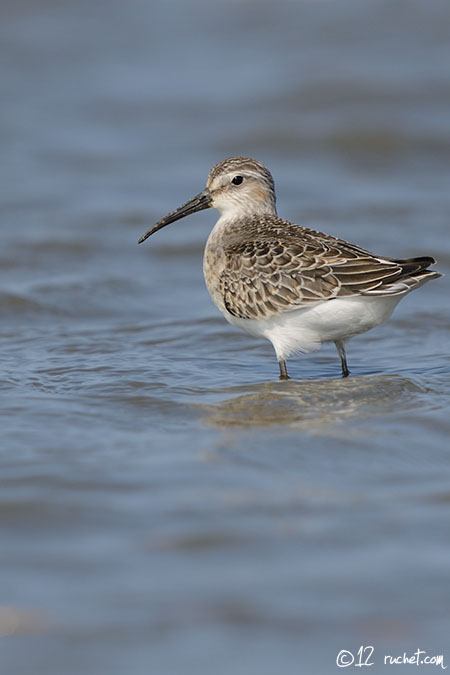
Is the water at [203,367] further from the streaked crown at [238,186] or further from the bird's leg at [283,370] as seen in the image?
the streaked crown at [238,186]

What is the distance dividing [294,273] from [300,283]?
0.11 metres

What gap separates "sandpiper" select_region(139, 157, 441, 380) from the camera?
295 inches

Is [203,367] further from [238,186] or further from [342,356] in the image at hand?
[238,186]

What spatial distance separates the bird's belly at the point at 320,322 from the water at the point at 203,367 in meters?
0.36

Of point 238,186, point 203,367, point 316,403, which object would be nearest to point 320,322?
point 316,403

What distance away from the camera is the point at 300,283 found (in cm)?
764

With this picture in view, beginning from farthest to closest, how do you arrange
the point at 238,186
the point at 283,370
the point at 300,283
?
the point at 238,186, the point at 283,370, the point at 300,283

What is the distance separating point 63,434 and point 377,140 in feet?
31.7

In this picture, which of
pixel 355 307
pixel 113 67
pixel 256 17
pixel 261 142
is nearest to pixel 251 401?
pixel 355 307

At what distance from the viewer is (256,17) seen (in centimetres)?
1803

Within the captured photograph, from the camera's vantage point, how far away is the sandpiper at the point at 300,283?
7492mm

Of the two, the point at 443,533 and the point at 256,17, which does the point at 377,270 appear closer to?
the point at 443,533

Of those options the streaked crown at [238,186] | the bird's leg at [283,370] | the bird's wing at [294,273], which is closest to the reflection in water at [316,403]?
the bird's leg at [283,370]

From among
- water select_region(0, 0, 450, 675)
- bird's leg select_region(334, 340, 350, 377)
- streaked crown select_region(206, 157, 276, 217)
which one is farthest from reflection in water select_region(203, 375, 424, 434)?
streaked crown select_region(206, 157, 276, 217)
